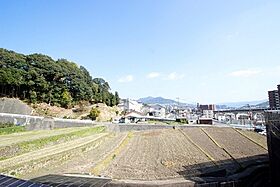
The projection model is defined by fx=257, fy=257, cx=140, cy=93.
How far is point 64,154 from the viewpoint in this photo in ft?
55.1

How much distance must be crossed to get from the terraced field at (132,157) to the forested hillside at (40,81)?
21427 mm

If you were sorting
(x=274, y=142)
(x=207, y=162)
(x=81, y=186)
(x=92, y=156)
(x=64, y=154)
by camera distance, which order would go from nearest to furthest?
(x=81, y=186) → (x=274, y=142) → (x=207, y=162) → (x=64, y=154) → (x=92, y=156)

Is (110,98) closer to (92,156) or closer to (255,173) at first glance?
(92,156)

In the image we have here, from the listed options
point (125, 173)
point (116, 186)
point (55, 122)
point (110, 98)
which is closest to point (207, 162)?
point (125, 173)

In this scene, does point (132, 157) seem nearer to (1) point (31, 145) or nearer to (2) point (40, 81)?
(1) point (31, 145)

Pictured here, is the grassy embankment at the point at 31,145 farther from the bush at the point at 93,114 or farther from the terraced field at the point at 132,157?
the bush at the point at 93,114

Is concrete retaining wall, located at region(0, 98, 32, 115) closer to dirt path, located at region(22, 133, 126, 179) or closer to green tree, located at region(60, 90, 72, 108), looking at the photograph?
green tree, located at region(60, 90, 72, 108)

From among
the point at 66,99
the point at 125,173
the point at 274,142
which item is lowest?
the point at 125,173

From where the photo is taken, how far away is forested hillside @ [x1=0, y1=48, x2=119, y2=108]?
134 ft

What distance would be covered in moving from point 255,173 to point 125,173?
6.44m

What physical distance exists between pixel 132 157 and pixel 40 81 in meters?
29.9

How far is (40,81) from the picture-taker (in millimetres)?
42469

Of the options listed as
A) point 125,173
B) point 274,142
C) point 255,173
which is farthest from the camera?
point 125,173

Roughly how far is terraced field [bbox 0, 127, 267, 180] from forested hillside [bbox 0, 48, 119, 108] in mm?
21427
